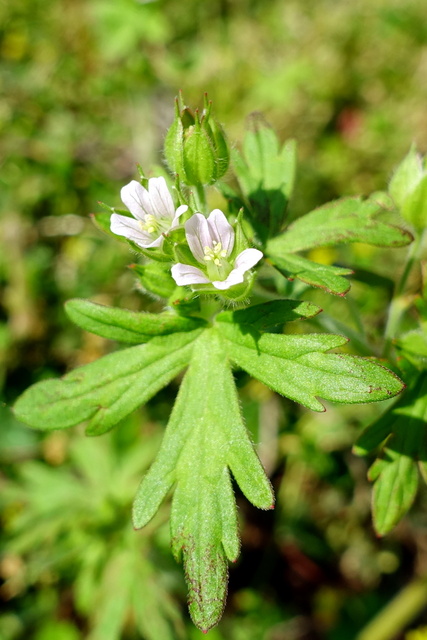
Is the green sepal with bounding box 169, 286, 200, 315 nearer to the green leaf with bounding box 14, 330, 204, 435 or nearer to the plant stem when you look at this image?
the green leaf with bounding box 14, 330, 204, 435

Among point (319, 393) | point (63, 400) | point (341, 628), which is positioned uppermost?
point (319, 393)

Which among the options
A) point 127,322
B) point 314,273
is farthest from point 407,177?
point 127,322

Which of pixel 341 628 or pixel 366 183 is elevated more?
pixel 366 183

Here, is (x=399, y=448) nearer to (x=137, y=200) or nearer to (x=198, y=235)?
(x=198, y=235)

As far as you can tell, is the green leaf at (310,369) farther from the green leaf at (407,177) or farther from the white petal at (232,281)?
the green leaf at (407,177)

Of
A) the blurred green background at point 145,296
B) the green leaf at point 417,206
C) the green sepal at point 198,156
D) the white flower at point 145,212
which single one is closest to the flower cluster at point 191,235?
the white flower at point 145,212

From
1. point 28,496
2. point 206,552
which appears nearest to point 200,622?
point 206,552

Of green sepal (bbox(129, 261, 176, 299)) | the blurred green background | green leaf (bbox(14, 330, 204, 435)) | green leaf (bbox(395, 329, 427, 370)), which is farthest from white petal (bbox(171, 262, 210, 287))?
green leaf (bbox(395, 329, 427, 370))

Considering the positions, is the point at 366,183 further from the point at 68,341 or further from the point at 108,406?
the point at 108,406
